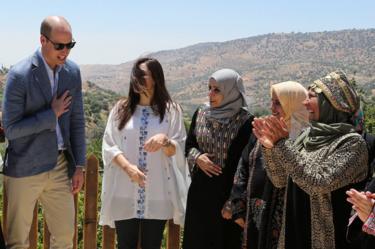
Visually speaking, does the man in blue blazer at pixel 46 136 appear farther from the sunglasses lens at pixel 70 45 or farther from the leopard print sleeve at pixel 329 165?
the leopard print sleeve at pixel 329 165

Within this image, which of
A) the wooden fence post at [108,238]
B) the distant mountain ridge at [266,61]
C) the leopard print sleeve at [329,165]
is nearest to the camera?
the leopard print sleeve at [329,165]

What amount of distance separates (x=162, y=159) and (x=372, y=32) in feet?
482

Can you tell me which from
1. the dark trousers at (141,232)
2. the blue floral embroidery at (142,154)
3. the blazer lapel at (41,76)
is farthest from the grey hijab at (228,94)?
the blazer lapel at (41,76)

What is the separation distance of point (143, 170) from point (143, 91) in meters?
0.64

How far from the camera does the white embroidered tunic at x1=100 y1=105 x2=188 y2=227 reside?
4.20 meters

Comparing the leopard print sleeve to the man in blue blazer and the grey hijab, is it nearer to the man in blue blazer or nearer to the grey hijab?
the grey hijab

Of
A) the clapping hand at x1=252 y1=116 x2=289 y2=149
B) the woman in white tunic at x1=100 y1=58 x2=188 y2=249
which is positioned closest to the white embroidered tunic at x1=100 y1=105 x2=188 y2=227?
the woman in white tunic at x1=100 y1=58 x2=188 y2=249

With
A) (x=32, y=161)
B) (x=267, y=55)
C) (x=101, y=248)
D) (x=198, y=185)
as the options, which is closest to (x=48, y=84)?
(x=32, y=161)

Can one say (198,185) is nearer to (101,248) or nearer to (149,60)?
(149,60)

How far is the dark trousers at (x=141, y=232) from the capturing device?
4.20 meters

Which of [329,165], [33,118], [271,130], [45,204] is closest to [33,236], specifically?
[45,204]

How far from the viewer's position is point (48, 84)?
3.81 meters

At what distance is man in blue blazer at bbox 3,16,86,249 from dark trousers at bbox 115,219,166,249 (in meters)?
0.40

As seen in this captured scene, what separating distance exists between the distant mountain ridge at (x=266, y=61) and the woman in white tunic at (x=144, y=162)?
74.0 m
